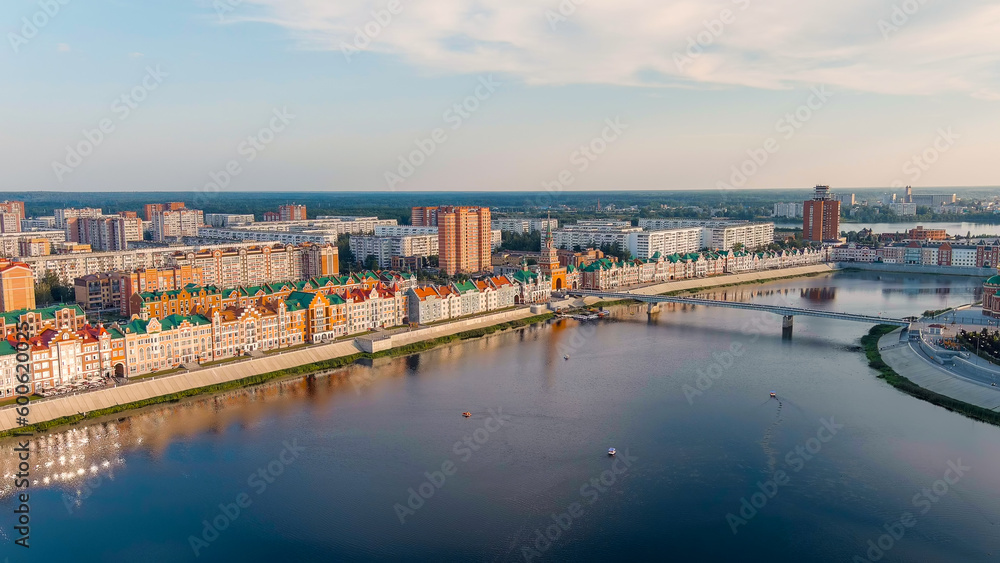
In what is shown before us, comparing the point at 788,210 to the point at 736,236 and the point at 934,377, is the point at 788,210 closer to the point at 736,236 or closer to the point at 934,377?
the point at 736,236

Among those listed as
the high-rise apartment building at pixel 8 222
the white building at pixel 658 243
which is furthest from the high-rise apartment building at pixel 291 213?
the white building at pixel 658 243

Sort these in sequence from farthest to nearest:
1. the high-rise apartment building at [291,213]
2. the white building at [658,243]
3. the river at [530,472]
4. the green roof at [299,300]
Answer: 1. the high-rise apartment building at [291,213]
2. the white building at [658,243]
3. the green roof at [299,300]
4. the river at [530,472]

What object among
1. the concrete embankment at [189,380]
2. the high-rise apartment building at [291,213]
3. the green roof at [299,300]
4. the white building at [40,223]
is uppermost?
the high-rise apartment building at [291,213]

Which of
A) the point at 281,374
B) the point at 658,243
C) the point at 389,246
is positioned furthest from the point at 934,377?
the point at 389,246

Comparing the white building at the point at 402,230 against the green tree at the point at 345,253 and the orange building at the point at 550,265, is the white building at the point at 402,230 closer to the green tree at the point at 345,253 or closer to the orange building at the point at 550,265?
the green tree at the point at 345,253

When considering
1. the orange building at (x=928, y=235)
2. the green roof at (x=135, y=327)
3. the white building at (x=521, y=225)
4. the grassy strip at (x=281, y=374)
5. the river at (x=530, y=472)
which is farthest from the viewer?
the white building at (x=521, y=225)

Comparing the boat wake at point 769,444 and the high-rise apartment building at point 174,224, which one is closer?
the boat wake at point 769,444

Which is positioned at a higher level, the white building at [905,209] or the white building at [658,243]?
the white building at [905,209]
